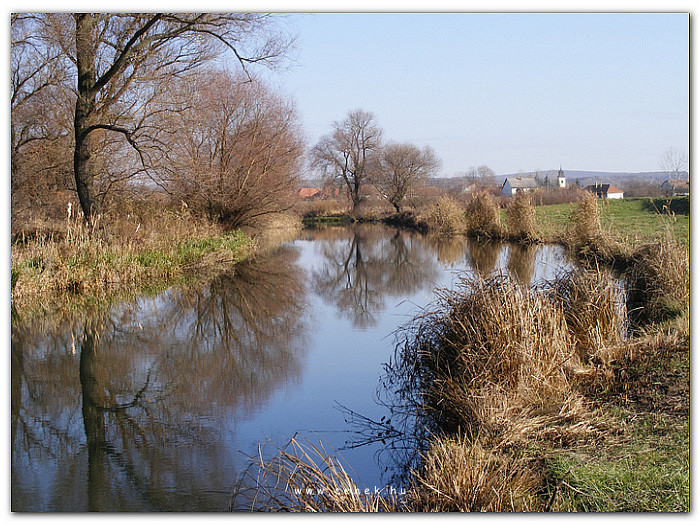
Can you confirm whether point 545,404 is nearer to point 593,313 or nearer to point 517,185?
point 593,313

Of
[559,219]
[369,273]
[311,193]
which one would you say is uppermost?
[311,193]

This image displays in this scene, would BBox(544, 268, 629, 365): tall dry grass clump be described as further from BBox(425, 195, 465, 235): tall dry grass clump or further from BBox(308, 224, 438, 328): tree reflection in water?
BBox(425, 195, 465, 235): tall dry grass clump

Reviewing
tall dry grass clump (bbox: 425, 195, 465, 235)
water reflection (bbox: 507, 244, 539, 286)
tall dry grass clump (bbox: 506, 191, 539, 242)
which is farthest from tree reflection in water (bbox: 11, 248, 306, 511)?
tall dry grass clump (bbox: 425, 195, 465, 235)

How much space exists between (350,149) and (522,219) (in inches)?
326

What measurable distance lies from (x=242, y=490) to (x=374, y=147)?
22639 millimetres

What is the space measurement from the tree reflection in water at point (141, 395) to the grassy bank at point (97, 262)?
1.05 meters

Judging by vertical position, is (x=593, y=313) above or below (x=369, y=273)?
above

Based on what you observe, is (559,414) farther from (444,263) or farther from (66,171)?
(66,171)

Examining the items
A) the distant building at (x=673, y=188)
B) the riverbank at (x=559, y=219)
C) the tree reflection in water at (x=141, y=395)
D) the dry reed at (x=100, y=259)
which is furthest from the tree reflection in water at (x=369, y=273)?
the distant building at (x=673, y=188)

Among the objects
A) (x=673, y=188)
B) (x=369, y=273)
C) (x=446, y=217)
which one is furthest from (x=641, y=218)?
(x=446, y=217)

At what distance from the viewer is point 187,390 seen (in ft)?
18.6

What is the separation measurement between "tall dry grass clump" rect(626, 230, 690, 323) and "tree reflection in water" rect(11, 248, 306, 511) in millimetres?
3684

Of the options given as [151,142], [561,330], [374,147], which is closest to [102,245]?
[151,142]

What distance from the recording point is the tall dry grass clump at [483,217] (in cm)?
2230
